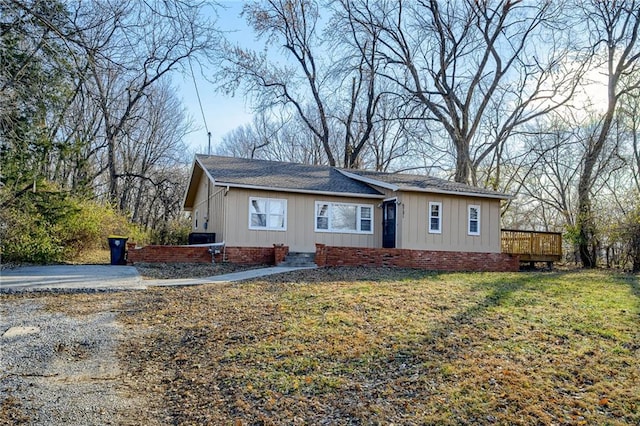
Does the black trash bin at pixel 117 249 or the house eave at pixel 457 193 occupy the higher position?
the house eave at pixel 457 193

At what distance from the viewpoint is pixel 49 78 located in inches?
344

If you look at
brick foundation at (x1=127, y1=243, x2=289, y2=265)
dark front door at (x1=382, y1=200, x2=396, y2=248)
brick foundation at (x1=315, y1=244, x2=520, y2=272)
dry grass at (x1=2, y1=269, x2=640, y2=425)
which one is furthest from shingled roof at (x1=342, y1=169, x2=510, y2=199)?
dry grass at (x1=2, y1=269, x2=640, y2=425)

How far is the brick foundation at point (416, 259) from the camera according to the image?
541 inches

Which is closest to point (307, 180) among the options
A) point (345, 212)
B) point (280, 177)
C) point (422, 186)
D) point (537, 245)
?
point (280, 177)

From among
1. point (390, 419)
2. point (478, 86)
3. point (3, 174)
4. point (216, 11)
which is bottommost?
point (390, 419)

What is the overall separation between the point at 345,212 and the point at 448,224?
3572mm

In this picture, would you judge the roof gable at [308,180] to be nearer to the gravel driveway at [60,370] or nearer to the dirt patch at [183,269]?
the dirt patch at [183,269]

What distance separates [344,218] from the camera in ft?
52.9

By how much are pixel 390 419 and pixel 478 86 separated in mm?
23317

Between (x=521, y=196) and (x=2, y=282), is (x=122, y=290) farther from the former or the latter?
(x=521, y=196)

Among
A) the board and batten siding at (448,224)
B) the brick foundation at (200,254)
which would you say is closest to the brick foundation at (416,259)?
the board and batten siding at (448,224)

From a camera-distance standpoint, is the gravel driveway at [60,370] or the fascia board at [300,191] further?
the fascia board at [300,191]

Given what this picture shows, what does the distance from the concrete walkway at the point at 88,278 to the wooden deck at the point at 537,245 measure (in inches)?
378

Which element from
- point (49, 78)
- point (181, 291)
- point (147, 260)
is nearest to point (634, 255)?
point (181, 291)
